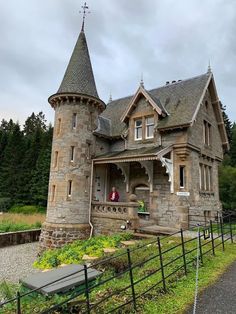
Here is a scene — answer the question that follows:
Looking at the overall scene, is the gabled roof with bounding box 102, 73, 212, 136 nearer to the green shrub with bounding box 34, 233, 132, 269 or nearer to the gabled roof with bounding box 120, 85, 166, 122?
the gabled roof with bounding box 120, 85, 166, 122

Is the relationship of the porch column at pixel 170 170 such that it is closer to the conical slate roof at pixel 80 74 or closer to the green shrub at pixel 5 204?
the conical slate roof at pixel 80 74

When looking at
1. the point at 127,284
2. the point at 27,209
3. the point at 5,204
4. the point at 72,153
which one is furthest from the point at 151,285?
the point at 5,204

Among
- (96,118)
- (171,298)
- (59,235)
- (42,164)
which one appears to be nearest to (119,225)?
(59,235)

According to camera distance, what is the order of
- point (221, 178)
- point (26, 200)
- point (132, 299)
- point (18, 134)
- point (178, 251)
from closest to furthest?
point (132, 299), point (178, 251), point (221, 178), point (26, 200), point (18, 134)

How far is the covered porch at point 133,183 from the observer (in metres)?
14.1

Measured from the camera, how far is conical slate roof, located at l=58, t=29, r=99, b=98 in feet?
56.2

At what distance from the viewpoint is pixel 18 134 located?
51438 mm

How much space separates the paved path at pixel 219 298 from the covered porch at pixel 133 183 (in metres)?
7.86

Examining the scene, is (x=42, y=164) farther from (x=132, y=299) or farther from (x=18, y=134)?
(x=132, y=299)

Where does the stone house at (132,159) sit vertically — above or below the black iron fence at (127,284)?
above

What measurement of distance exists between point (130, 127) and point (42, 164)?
32.7 metres

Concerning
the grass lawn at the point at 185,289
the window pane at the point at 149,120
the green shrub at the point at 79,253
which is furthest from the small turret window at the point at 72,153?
the grass lawn at the point at 185,289

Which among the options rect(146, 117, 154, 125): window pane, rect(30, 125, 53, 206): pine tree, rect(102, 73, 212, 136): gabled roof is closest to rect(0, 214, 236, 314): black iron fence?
rect(102, 73, 212, 136): gabled roof

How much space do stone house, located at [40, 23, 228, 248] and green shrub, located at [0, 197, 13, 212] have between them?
3081cm
